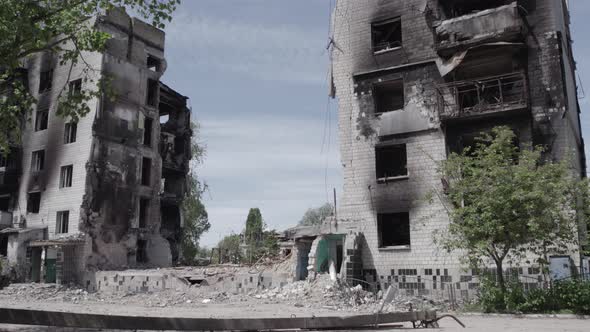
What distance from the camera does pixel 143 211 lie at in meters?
37.4

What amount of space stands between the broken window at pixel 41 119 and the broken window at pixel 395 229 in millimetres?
27134

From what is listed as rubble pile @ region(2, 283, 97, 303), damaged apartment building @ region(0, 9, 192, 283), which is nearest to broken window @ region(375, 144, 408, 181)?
rubble pile @ region(2, 283, 97, 303)

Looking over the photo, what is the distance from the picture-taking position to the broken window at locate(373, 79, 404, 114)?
23781 millimetres

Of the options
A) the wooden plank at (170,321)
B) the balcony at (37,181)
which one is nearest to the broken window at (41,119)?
the balcony at (37,181)

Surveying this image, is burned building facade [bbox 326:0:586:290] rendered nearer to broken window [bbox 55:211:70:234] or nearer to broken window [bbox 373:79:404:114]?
broken window [bbox 373:79:404:114]

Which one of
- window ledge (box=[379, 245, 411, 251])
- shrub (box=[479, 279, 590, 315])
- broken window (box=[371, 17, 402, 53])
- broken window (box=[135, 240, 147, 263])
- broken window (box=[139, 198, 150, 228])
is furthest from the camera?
broken window (box=[139, 198, 150, 228])

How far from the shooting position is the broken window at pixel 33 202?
36281 millimetres

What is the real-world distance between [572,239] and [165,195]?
3032 cm

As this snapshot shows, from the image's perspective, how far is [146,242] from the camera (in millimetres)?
36875

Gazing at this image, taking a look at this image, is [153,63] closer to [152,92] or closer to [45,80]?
[152,92]

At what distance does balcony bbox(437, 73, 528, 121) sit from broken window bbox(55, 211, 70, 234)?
2548cm

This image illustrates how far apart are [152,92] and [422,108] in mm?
24368

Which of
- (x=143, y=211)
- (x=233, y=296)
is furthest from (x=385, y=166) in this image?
(x=143, y=211)

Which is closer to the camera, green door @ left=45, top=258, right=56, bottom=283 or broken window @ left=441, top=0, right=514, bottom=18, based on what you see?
broken window @ left=441, top=0, right=514, bottom=18
